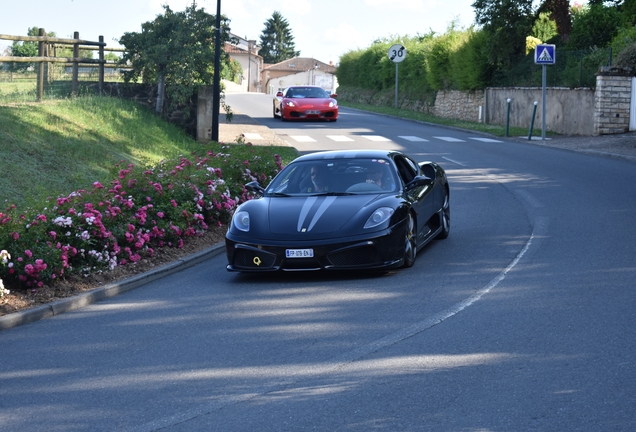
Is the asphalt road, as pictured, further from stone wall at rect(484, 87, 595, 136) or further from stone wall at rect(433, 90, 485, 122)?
stone wall at rect(433, 90, 485, 122)

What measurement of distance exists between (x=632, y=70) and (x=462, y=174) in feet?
39.1

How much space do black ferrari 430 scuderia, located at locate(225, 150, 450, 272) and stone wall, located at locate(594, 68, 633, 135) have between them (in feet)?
64.8

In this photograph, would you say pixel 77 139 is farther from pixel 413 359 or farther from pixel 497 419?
pixel 497 419

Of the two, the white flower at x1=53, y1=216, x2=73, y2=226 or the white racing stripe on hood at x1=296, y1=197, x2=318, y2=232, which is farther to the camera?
the white flower at x1=53, y1=216, x2=73, y2=226

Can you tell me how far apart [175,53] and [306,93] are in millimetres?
15572

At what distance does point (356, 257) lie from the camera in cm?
946

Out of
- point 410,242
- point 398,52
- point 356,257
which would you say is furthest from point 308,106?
point 356,257

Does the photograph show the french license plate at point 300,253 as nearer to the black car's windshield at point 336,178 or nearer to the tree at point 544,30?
the black car's windshield at point 336,178

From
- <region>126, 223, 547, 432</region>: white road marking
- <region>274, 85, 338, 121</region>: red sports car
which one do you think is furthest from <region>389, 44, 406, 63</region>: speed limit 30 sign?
<region>126, 223, 547, 432</region>: white road marking

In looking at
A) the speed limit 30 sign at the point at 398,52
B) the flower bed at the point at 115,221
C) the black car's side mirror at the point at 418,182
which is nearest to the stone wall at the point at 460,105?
the speed limit 30 sign at the point at 398,52

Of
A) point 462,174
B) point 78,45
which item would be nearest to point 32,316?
point 462,174

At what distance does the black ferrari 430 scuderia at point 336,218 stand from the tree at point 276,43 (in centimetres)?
16319

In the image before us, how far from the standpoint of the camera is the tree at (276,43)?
565 feet

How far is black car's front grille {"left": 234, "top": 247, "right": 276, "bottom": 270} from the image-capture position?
A: 9578 mm
